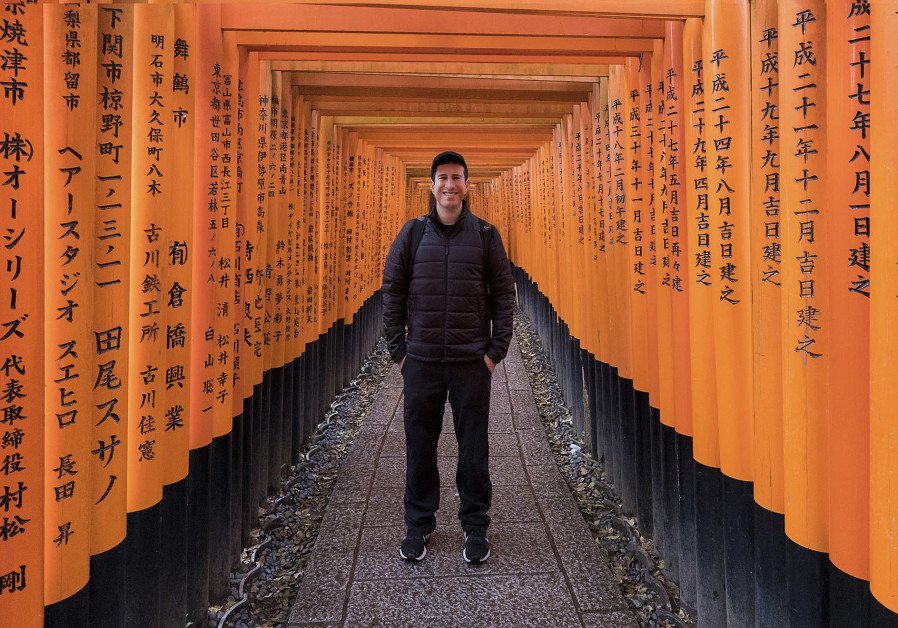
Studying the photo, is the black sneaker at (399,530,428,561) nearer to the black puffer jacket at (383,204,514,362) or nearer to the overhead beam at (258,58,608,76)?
the black puffer jacket at (383,204,514,362)

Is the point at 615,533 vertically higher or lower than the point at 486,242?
lower

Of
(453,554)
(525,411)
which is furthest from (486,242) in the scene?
(525,411)

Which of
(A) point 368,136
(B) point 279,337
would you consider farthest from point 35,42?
(A) point 368,136

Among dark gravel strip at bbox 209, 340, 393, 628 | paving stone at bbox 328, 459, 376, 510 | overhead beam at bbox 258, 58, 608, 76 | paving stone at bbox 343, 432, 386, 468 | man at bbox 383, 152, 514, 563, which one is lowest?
dark gravel strip at bbox 209, 340, 393, 628

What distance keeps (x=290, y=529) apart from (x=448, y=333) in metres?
1.99

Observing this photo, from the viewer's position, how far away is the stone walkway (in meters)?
2.61

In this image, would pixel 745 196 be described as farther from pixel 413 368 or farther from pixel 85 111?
pixel 85 111

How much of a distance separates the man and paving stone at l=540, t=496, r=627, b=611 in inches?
20.2

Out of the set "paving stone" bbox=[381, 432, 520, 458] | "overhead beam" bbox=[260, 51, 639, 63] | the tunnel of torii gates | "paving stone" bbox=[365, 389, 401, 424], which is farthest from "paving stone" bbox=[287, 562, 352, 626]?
"overhead beam" bbox=[260, 51, 639, 63]

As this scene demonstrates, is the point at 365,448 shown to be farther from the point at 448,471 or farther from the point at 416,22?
the point at 416,22

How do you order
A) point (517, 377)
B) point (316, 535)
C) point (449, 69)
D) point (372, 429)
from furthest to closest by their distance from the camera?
point (517, 377)
point (372, 429)
point (449, 69)
point (316, 535)

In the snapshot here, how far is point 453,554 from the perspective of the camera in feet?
10.2

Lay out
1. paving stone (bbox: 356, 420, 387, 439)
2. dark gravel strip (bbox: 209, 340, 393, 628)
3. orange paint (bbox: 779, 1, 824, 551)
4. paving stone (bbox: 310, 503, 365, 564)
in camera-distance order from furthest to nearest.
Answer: paving stone (bbox: 356, 420, 387, 439) < paving stone (bbox: 310, 503, 365, 564) < dark gravel strip (bbox: 209, 340, 393, 628) < orange paint (bbox: 779, 1, 824, 551)

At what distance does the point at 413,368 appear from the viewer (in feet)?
9.70
